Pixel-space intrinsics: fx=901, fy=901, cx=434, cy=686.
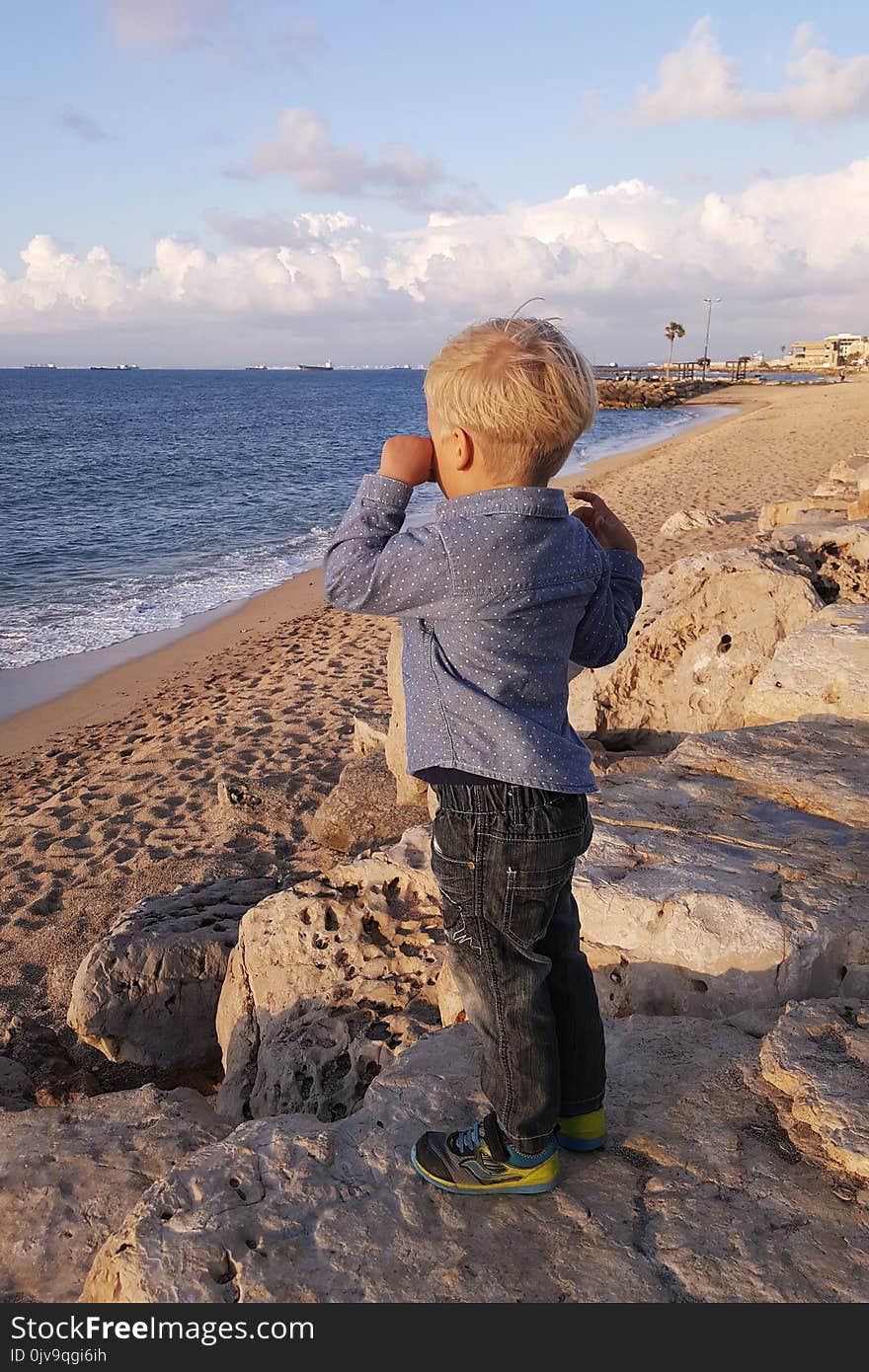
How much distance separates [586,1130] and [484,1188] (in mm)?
278

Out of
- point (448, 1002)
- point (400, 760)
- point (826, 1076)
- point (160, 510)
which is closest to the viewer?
point (826, 1076)

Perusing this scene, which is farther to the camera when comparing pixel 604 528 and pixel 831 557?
pixel 831 557

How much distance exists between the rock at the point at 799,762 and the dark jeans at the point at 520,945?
Answer: 60.0 inches

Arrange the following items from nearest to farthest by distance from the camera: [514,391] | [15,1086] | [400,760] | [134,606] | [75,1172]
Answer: [514,391], [75,1172], [15,1086], [400,760], [134,606]

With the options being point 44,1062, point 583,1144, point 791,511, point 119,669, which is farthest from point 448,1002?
point 119,669

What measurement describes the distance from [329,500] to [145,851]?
20.0m

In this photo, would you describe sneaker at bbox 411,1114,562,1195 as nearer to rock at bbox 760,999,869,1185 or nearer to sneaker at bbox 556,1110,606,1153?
sneaker at bbox 556,1110,606,1153

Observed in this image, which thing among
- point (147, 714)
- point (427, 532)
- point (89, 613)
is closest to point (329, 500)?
point (89, 613)

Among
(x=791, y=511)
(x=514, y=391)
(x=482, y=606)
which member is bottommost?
(x=791, y=511)

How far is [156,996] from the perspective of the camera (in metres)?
3.89

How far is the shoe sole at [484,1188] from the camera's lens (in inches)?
71.9

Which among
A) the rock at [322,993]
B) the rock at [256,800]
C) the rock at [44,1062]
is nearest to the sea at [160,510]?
the rock at [256,800]

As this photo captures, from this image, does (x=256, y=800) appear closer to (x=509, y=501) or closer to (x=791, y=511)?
(x=509, y=501)

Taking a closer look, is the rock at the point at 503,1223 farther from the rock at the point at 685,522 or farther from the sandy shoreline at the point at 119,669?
the rock at the point at 685,522
